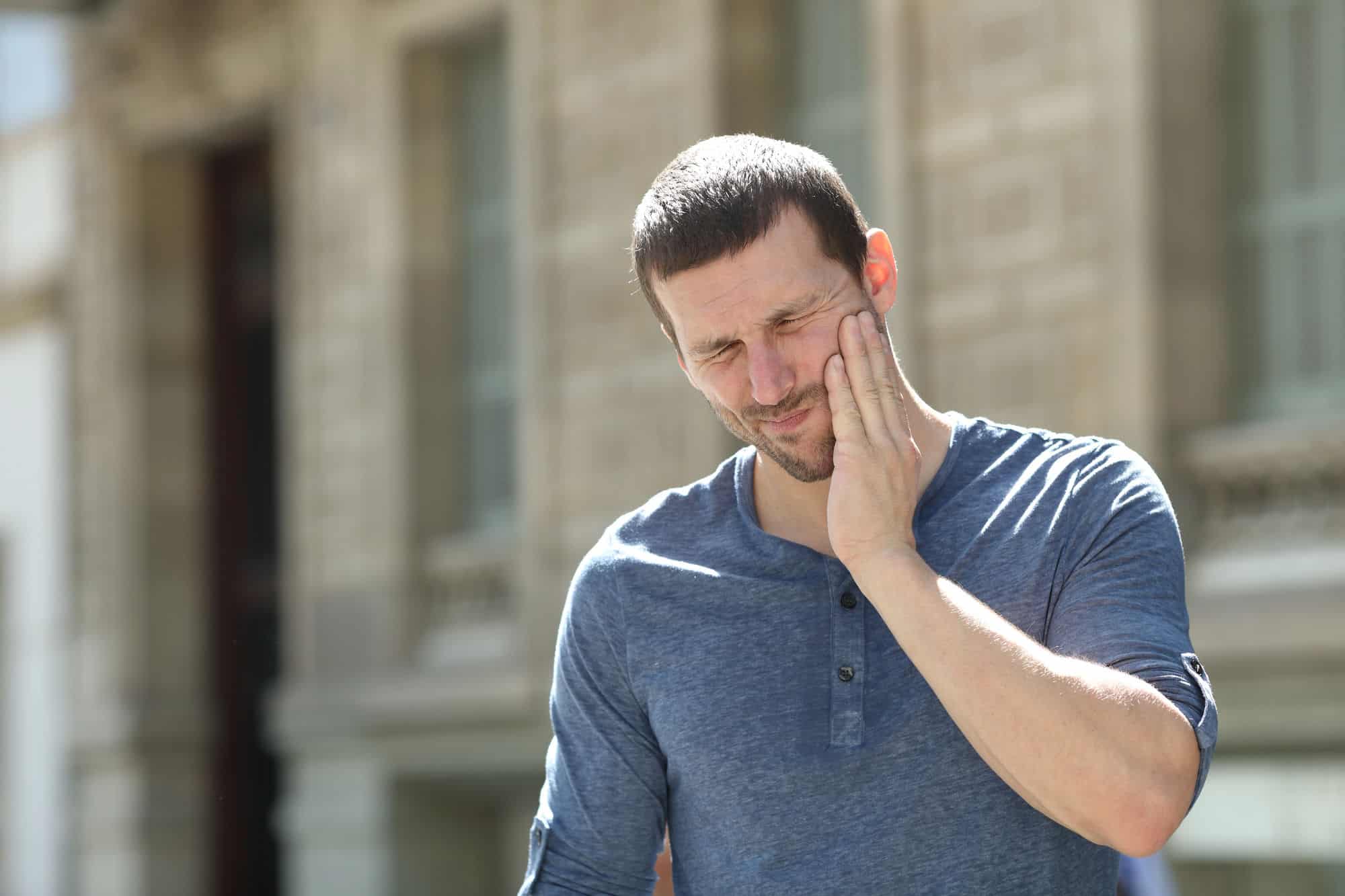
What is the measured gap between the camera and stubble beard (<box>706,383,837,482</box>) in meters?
2.55

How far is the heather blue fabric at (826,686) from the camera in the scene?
2.41 metres

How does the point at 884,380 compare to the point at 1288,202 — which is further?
the point at 1288,202

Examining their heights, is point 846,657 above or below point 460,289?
below

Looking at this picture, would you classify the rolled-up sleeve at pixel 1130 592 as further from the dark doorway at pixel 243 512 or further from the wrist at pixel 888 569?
the dark doorway at pixel 243 512

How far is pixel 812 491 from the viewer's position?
268 centimetres

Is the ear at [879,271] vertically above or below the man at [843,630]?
above

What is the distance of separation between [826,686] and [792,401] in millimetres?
344

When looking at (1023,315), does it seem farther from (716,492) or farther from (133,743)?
(133,743)

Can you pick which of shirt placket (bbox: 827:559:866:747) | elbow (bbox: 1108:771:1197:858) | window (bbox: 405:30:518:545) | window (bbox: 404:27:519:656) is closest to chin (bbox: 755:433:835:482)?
shirt placket (bbox: 827:559:866:747)

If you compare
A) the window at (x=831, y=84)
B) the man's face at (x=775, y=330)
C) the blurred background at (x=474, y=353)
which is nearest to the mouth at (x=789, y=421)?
the man's face at (x=775, y=330)

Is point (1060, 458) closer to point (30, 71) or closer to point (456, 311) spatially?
point (456, 311)

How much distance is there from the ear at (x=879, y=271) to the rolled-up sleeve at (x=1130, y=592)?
13.2 inches

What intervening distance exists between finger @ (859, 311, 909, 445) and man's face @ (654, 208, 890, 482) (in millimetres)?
36

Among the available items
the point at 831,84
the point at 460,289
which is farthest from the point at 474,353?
the point at 831,84
